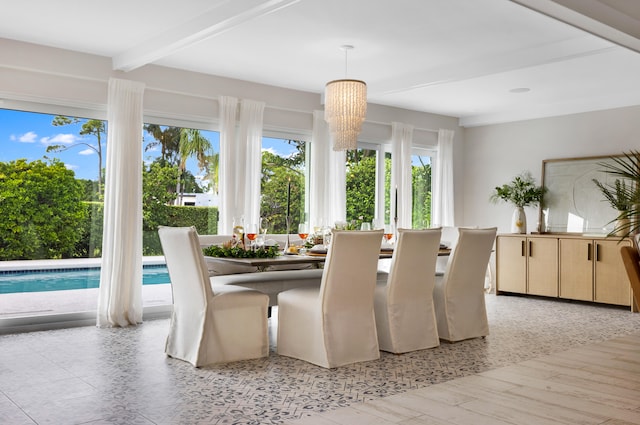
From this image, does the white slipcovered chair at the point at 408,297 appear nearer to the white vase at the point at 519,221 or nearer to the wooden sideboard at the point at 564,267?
the wooden sideboard at the point at 564,267

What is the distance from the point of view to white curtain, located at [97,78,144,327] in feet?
18.1

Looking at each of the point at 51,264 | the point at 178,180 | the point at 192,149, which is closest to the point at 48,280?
the point at 51,264

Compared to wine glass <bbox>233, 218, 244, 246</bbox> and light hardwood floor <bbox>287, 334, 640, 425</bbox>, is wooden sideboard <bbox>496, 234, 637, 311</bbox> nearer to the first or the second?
light hardwood floor <bbox>287, 334, 640, 425</bbox>

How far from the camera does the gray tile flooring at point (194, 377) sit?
3027 millimetres

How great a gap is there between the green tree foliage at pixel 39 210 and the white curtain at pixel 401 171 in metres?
3.96

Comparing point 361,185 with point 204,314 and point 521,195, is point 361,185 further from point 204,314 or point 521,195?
point 204,314

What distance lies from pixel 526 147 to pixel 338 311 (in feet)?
17.0

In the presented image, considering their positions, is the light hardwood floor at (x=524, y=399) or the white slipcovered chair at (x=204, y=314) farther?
the white slipcovered chair at (x=204, y=314)

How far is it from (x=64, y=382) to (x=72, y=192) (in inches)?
99.1

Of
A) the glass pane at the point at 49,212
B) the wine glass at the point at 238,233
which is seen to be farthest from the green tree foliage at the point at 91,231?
the wine glass at the point at 238,233

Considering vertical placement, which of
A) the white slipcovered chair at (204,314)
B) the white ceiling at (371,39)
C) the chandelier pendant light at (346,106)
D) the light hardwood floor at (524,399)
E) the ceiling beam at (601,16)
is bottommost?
the light hardwood floor at (524,399)

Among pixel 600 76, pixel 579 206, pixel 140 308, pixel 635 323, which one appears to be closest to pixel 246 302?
pixel 140 308

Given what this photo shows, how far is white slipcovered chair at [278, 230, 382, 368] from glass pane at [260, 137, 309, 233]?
2623 millimetres

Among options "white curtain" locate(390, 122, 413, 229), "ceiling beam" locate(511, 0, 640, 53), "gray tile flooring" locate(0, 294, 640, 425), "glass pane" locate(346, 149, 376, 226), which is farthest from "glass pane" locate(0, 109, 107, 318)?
"ceiling beam" locate(511, 0, 640, 53)
